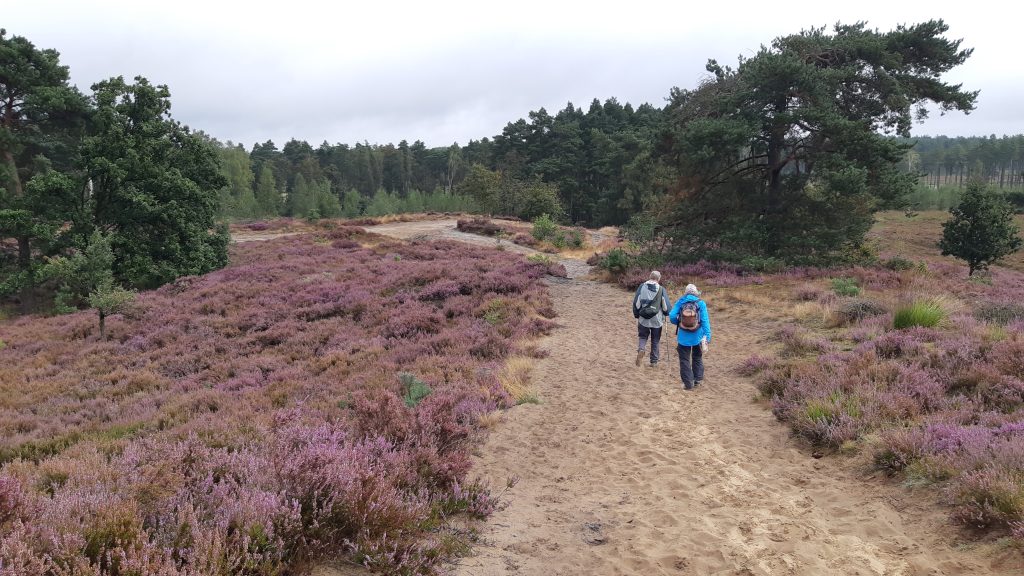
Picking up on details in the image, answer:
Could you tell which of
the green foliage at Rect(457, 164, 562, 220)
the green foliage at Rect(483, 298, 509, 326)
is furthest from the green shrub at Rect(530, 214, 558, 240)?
the green foliage at Rect(483, 298, 509, 326)

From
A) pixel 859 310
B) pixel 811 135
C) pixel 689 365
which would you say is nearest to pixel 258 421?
pixel 689 365

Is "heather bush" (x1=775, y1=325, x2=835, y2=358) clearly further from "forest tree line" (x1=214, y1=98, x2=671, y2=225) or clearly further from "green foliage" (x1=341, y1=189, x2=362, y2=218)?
"green foliage" (x1=341, y1=189, x2=362, y2=218)

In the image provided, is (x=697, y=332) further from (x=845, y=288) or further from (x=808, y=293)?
(x=845, y=288)

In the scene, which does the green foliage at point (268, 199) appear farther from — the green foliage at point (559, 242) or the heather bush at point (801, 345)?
the heather bush at point (801, 345)

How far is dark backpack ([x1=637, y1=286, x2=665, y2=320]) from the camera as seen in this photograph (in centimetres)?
1059

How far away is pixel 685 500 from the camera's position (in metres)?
5.27

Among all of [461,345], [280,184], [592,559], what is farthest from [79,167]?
[280,184]

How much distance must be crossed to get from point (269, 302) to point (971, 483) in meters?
19.6

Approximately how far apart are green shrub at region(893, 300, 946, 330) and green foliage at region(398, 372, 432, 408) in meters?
9.55

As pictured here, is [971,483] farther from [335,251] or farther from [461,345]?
[335,251]

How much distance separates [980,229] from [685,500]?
3449cm

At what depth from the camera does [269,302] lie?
61.2 feet

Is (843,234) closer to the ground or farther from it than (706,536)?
farther from it

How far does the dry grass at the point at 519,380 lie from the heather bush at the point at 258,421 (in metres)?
0.31
